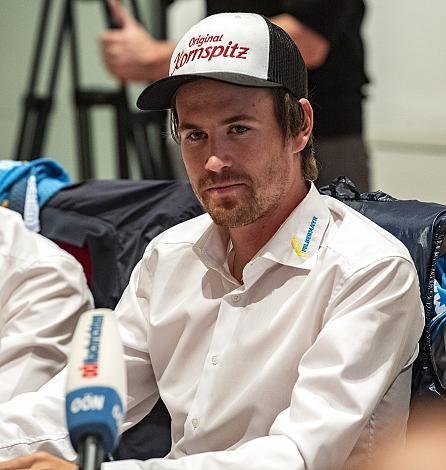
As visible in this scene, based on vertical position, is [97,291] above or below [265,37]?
below

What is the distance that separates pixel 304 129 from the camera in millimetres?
1729

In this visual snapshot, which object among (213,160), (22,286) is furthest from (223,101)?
(22,286)

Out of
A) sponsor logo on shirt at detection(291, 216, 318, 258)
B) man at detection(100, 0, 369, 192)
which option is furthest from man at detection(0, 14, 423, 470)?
man at detection(100, 0, 369, 192)

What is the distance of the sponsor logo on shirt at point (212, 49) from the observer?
163 centimetres

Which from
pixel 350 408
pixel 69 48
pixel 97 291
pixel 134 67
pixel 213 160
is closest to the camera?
pixel 350 408

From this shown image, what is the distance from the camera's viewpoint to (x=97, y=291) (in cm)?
226

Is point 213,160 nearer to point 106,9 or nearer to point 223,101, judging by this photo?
point 223,101

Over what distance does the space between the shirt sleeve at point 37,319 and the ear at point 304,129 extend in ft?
1.97

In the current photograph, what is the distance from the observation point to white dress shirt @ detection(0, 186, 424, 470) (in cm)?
147

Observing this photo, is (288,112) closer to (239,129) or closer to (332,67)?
(239,129)

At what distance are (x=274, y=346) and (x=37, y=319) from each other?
593mm

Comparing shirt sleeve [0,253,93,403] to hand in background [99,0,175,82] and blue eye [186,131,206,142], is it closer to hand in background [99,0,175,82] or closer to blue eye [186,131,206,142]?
blue eye [186,131,206,142]

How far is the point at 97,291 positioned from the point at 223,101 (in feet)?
2.45

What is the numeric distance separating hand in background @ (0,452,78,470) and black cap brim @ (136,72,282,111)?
2.00 ft
